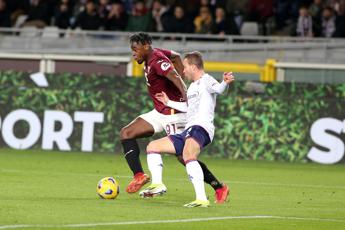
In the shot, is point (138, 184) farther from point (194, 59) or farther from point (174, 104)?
point (194, 59)

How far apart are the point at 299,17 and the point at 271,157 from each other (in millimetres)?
5724

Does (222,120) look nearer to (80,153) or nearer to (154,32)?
(80,153)

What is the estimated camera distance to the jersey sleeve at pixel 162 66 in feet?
44.5

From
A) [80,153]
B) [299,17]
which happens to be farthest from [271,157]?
[299,17]

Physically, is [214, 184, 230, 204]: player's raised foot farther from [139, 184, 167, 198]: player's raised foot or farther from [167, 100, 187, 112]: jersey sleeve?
[167, 100, 187, 112]: jersey sleeve

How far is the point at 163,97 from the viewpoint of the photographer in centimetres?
1302

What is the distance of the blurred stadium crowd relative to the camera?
2584cm

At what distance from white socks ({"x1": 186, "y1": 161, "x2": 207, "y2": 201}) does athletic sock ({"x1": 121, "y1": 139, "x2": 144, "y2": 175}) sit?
1.72m

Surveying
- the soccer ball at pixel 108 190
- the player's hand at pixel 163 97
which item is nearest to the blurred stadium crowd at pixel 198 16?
the player's hand at pixel 163 97

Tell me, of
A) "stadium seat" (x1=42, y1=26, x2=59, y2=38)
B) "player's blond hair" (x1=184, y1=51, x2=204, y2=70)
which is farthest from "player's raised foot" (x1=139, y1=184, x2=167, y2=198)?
"stadium seat" (x1=42, y1=26, x2=59, y2=38)

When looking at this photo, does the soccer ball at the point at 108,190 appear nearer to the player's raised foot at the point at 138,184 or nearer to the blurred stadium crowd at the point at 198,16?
the player's raised foot at the point at 138,184

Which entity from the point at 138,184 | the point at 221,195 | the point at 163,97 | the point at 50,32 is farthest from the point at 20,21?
the point at 221,195

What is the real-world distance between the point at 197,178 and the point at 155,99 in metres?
2.28

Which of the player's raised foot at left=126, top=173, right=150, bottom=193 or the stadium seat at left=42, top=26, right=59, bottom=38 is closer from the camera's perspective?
the player's raised foot at left=126, top=173, right=150, bottom=193
